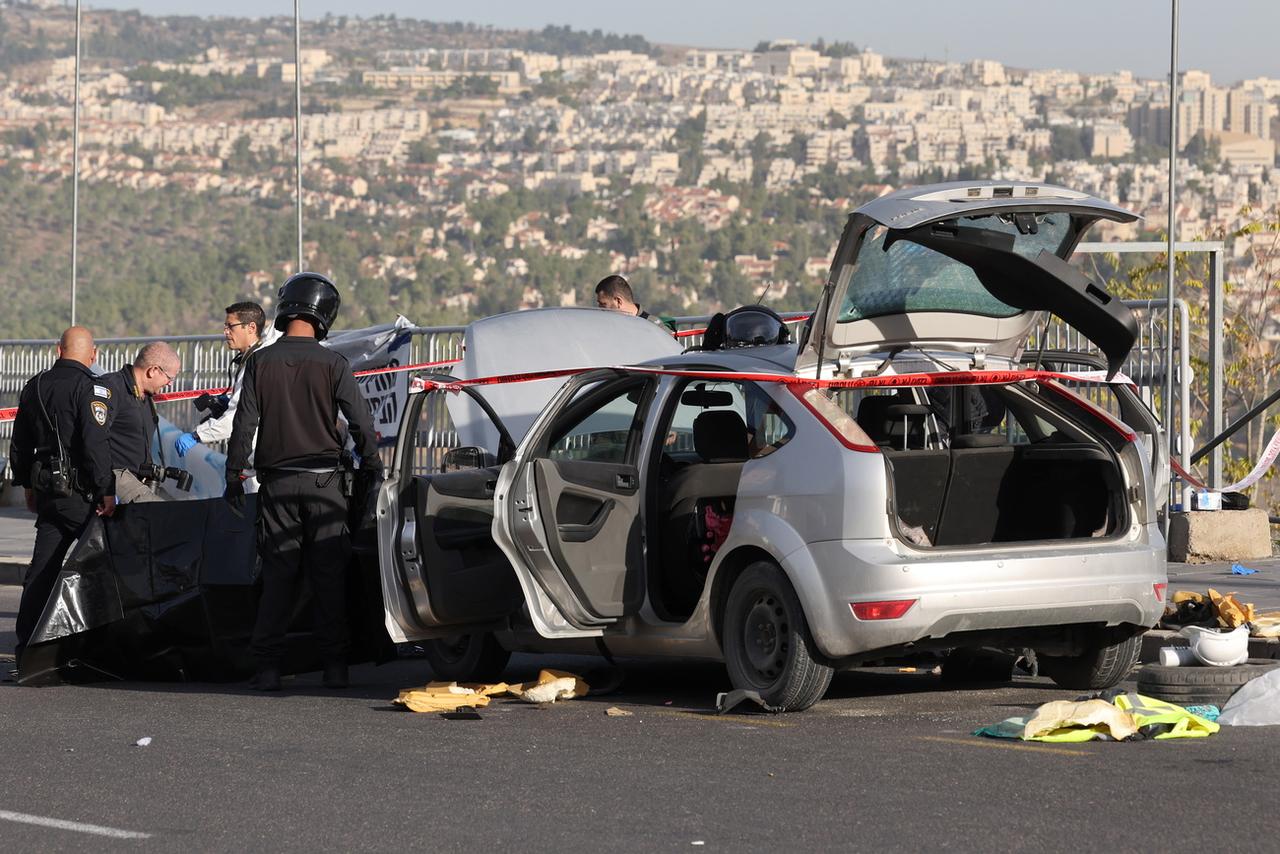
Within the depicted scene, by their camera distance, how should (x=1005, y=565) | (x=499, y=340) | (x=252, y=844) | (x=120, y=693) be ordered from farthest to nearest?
(x=499, y=340)
(x=120, y=693)
(x=1005, y=565)
(x=252, y=844)

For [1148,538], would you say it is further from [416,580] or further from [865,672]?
[416,580]

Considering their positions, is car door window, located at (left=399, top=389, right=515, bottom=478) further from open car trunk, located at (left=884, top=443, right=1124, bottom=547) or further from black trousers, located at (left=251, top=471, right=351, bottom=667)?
open car trunk, located at (left=884, top=443, right=1124, bottom=547)

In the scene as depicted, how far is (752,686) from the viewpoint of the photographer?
8.47 metres

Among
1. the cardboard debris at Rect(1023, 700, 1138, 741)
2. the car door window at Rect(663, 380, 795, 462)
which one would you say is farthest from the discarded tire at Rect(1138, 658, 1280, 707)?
the car door window at Rect(663, 380, 795, 462)

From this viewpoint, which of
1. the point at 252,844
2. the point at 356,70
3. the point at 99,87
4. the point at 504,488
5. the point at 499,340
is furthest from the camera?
the point at 356,70

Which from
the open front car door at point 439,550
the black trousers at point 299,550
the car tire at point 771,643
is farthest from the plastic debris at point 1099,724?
the black trousers at point 299,550

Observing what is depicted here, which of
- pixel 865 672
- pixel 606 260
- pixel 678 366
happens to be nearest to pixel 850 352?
pixel 678 366

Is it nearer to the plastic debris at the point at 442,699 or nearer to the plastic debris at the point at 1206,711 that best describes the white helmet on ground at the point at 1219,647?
the plastic debris at the point at 1206,711

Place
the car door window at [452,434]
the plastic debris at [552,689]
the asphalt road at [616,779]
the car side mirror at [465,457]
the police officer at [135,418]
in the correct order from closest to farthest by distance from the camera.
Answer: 1. the asphalt road at [616,779]
2. the car side mirror at [465,457]
3. the plastic debris at [552,689]
4. the car door window at [452,434]
5. the police officer at [135,418]

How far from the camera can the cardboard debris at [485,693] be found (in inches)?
351

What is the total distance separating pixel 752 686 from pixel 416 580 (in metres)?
1.67

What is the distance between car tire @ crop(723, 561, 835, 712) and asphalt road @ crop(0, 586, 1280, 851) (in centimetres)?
13

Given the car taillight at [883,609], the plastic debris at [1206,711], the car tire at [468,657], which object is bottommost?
the car tire at [468,657]

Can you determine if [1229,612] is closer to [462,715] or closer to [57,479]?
[462,715]
